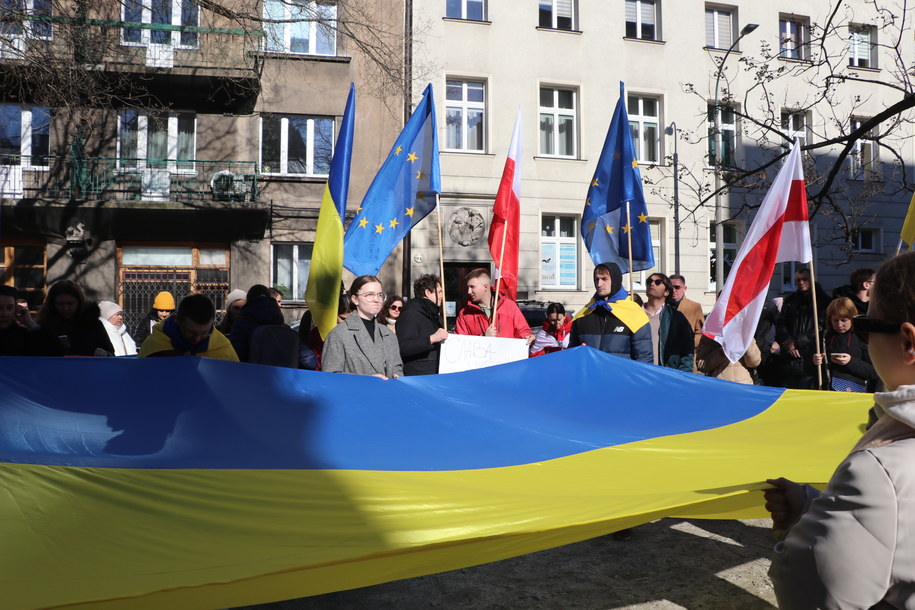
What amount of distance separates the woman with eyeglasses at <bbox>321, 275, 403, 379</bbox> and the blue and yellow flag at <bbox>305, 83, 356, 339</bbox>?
8.8 inches

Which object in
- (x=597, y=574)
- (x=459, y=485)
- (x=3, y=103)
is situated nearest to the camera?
(x=459, y=485)

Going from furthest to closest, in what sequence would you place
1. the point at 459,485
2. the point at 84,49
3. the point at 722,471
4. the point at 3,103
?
the point at 3,103 < the point at 84,49 < the point at 722,471 < the point at 459,485

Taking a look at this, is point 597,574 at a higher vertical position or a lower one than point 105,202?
lower

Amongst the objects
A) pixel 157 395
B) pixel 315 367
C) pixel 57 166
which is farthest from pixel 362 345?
pixel 57 166

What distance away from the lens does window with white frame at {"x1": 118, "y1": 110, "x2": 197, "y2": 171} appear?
1944cm

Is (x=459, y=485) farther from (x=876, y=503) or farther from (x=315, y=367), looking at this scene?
(x=315, y=367)

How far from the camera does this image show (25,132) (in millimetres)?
19141

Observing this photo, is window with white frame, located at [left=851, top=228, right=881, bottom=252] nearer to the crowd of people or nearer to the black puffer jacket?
the crowd of people

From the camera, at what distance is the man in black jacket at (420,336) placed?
593 cm

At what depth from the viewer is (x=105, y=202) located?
18312 millimetres

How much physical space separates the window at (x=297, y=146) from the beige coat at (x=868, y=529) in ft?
63.0

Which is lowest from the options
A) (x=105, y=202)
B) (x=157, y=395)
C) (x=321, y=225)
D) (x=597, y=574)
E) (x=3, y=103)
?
(x=597, y=574)

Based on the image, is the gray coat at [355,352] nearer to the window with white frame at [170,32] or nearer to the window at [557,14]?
the window with white frame at [170,32]

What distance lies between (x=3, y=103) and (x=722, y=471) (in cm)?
1919
